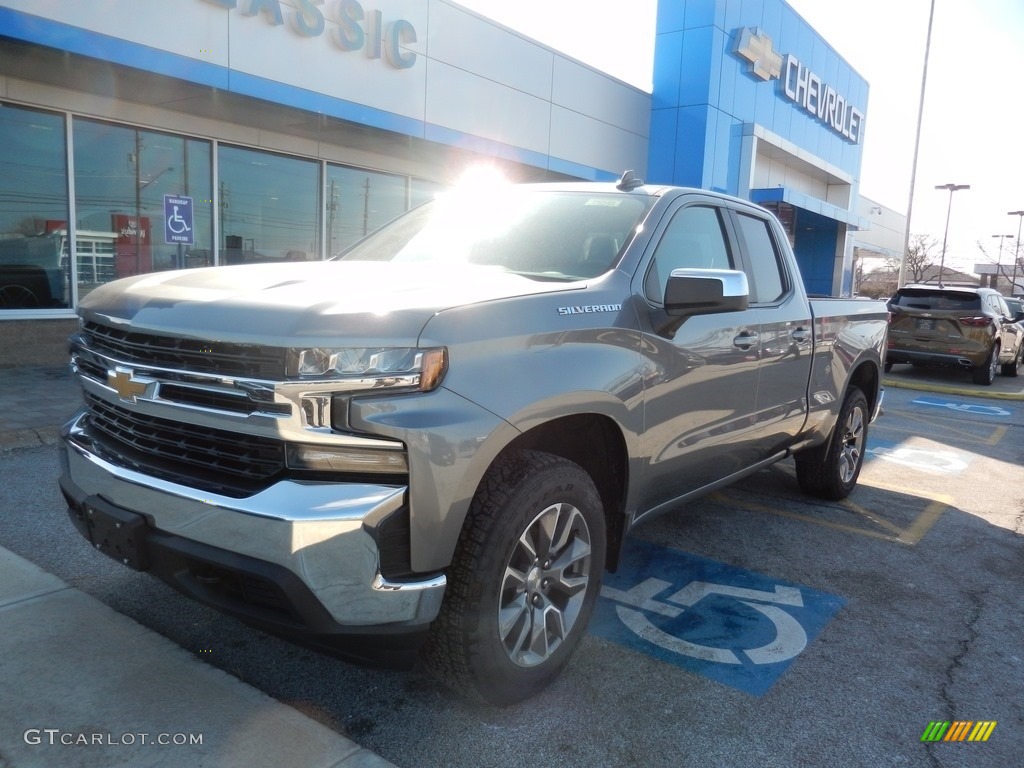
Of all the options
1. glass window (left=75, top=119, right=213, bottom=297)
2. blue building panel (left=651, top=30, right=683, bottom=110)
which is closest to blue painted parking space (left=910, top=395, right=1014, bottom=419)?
blue building panel (left=651, top=30, right=683, bottom=110)

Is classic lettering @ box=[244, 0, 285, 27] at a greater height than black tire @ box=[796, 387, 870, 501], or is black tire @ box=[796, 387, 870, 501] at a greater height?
classic lettering @ box=[244, 0, 285, 27]

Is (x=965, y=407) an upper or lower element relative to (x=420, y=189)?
lower

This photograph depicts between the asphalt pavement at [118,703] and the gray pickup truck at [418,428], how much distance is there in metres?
0.44

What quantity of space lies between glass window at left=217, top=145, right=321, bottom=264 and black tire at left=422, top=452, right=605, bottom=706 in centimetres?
978

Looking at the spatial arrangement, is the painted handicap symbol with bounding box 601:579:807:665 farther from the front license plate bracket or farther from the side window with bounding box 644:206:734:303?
the front license plate bracket

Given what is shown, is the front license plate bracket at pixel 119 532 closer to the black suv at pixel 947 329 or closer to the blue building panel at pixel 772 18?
the black suv at pixel 947 329

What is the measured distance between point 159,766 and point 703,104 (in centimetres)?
1811

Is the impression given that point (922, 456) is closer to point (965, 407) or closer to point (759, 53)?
point (965, 407)

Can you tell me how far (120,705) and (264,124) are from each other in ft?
33.2

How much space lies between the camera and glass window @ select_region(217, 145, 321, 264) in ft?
37.2

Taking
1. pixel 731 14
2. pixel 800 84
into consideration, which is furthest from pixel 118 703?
pixel 800 84

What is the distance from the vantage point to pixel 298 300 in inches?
94.0

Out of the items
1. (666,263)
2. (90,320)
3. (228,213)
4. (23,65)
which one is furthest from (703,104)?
(90,320)

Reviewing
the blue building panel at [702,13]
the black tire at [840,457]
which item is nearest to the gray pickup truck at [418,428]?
the black tire at [840,457]
